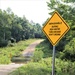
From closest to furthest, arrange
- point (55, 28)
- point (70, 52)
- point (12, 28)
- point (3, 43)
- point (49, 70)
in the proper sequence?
point (55, 28), point (49, 70), point (70, 52), point (3, 43), point (12, 28)

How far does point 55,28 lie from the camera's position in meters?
8.37

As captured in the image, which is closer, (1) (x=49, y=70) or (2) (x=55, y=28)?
(2) (x=55, y=28)

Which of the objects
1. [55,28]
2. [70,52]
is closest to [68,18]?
[70,52]

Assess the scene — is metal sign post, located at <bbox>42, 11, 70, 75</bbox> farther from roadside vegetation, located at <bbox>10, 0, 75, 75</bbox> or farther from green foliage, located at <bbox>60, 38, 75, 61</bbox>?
green foliage, located at <bbox>60, 38, 75, 61</bbox>

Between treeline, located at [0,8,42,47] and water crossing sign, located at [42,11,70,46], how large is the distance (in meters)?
47.2

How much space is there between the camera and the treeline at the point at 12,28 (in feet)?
184

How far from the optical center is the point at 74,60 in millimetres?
16328

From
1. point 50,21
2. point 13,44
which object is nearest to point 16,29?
point 13,44

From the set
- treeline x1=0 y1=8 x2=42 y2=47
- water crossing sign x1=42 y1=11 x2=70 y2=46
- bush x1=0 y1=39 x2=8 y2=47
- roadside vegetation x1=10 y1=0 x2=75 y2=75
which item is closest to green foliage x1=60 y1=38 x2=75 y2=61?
roadside vegetation x1=10 y1=0 x2=75 y2=75

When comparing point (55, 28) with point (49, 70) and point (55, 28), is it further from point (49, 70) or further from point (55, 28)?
point (49, 70)

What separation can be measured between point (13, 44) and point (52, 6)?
46.2 m

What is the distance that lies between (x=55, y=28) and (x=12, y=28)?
188 ft

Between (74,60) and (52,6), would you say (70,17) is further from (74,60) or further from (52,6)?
(74,60)

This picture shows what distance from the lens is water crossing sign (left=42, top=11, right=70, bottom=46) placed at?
8.24m
